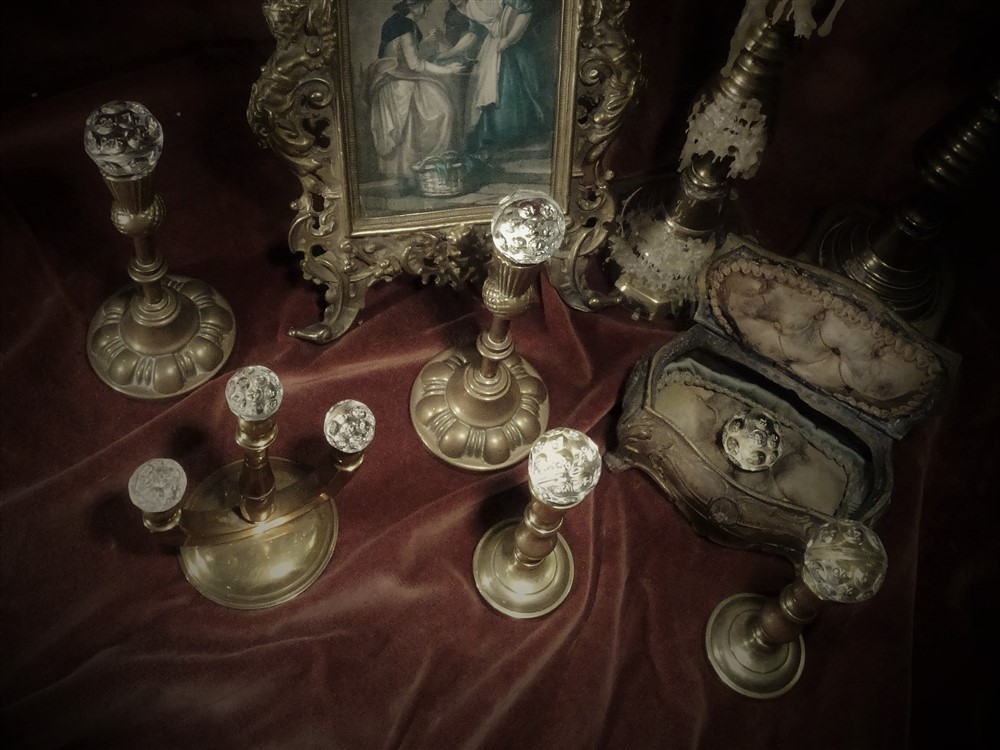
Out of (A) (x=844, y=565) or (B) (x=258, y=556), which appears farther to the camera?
(B) (x=258, y=556)

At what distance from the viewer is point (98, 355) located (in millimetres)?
1467

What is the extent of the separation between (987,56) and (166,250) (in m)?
1.56

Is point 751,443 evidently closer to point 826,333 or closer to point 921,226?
point 826,333

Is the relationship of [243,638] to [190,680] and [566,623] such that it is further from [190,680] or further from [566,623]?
[566,623]

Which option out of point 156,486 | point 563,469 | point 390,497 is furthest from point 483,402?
point 156,486

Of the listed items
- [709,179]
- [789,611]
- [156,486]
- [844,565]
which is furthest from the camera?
[709,179]

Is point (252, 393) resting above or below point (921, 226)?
above

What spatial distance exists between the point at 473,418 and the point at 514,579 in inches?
10.8

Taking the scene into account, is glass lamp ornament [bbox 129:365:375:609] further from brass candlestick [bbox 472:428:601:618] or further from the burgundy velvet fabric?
brass candlestick [bbox 472:428:601:618]

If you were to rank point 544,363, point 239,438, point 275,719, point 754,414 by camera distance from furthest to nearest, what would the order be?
point 544,363, point 754,414, point 275,719, point 239,438

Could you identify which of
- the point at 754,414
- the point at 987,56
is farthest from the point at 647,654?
the point at 987,56

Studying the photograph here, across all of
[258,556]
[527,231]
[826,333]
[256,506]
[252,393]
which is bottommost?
[258,556]

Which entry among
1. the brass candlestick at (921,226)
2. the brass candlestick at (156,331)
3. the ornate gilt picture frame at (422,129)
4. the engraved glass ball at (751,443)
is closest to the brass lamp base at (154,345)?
the brass candlestick at (156,331)

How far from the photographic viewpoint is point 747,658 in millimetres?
1378
